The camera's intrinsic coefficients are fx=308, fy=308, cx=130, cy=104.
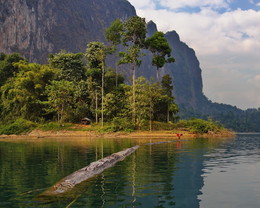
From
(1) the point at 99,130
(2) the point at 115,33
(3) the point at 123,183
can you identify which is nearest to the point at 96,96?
(1) the point at 99,130

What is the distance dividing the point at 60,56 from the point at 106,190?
188 ft

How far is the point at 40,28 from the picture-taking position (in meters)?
152

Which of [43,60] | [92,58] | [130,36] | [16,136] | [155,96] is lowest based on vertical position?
[16,136]

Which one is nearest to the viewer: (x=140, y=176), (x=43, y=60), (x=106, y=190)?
(x=106, y=190)

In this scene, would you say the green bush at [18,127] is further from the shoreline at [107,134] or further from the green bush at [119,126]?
the green bush at [119,126]

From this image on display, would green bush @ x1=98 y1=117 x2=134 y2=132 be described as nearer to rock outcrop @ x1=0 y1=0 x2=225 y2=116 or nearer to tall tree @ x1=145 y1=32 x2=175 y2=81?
tall tree @ x1=145 y1=32 x2=175 y2=81

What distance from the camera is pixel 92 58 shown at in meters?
59.6

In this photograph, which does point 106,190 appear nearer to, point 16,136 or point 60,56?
point 16,136

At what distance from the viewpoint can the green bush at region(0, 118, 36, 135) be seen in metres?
52.1

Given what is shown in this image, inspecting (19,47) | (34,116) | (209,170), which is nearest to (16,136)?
(34,116)

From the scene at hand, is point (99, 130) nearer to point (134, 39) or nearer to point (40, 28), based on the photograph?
point (134, 39)

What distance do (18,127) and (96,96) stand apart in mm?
14511

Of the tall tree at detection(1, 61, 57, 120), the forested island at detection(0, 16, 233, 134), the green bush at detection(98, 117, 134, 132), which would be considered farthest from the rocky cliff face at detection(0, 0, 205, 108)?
the green bush at detection(98, 117, 134, 132)

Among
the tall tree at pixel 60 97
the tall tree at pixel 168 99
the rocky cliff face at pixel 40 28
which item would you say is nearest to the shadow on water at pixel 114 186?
the tall tree at pixel 60 97
